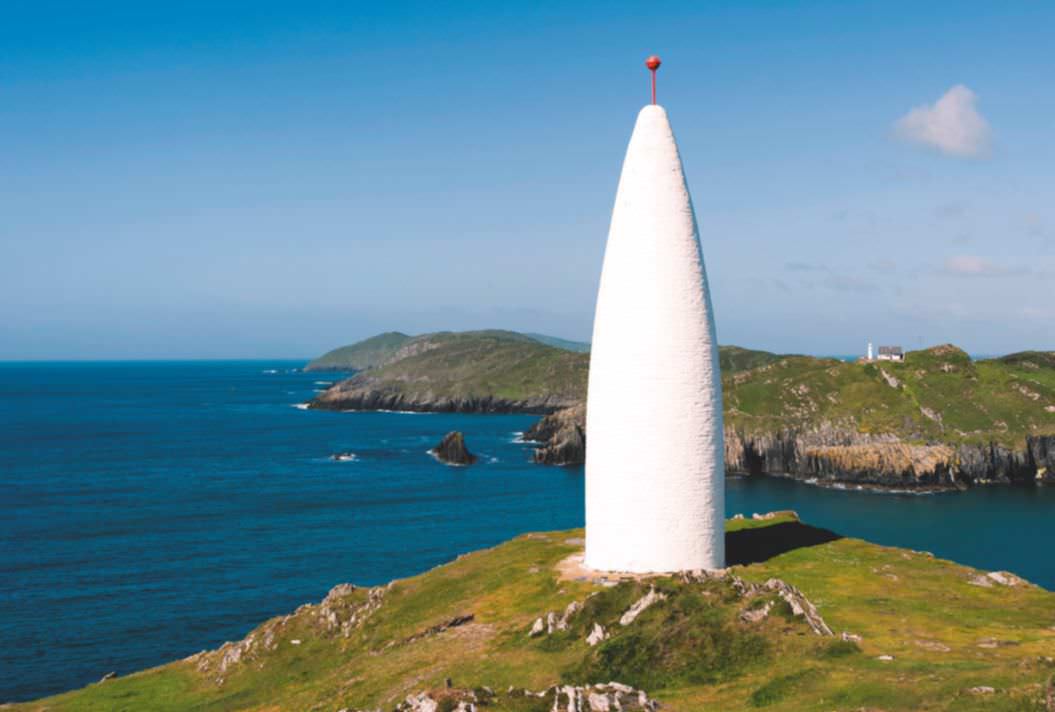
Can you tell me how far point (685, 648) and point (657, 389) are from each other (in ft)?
34.5

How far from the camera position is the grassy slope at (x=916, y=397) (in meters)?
111

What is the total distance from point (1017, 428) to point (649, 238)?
327 ft

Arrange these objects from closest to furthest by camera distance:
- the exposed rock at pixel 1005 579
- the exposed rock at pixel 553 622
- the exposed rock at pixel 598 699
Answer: the exposed rock at pixel 598 699 → the exposed rock at pixel 553 622 → the exposed rock at pixel 1005 579

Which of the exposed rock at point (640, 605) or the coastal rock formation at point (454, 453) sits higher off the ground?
the exposed rock at point (640, 605)

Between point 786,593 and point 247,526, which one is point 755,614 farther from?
point 247,526

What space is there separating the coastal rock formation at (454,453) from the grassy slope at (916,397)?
37.8m

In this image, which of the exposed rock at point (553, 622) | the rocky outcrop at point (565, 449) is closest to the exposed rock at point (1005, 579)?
the exposed rock at point (553, 622)

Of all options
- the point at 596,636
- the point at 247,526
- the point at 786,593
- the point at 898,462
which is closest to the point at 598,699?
the point at 596,636

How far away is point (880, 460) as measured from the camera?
104 meters

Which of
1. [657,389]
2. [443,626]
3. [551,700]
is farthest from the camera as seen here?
[657,389]

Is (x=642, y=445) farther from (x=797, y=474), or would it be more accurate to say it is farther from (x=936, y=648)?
(x=797, y=474)

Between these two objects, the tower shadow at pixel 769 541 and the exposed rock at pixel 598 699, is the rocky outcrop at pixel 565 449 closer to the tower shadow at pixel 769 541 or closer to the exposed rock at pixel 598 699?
the tower shadow at pixel 769 541

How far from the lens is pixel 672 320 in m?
30.2

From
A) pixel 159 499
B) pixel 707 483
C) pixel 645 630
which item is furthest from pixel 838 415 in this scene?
pixel 645 630
